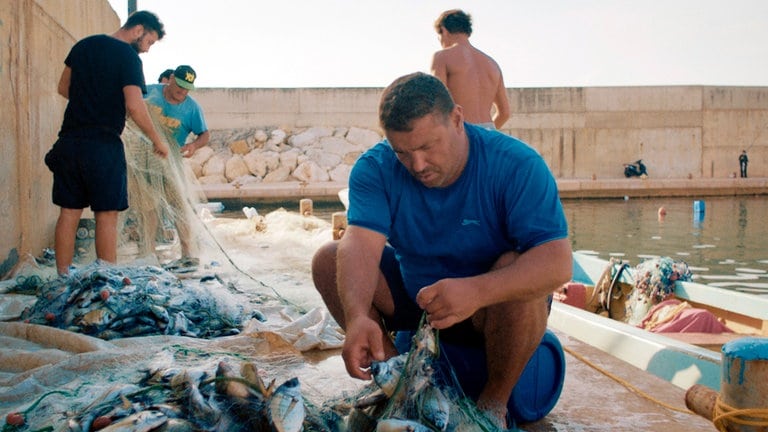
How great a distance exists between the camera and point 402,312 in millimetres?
2801

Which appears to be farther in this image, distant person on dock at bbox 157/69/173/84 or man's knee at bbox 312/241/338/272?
distant person on dock at bbox 157/69/173/84

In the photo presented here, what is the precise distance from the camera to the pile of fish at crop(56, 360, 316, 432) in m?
2.02

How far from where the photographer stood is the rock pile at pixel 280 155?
24.0 metres

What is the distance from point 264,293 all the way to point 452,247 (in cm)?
296

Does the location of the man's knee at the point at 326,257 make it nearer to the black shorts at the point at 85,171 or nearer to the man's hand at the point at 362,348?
the man's hand at the point at 362,348

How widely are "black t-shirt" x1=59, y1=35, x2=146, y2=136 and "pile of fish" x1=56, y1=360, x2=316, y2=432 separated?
2929 millimetres

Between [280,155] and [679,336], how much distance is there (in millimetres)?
20692

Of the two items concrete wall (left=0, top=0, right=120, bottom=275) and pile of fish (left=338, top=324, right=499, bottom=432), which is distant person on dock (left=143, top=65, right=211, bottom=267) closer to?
concrete wall (left=0, top=0, right=120, bottom=275)

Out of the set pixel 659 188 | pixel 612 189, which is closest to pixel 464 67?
pixel 612 189

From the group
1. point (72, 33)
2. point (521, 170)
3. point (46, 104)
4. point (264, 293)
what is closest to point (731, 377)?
point (521, 170)

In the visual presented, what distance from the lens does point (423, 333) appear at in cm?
225

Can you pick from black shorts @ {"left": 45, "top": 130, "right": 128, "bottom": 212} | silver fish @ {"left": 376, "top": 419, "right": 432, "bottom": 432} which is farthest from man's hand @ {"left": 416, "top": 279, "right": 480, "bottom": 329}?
black shorts @ {"left": 45, "top": 130, "right": 128, "bottom": 212}

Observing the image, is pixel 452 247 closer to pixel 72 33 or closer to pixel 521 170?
pixel 521 170

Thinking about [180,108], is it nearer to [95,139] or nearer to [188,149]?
[188,149]
